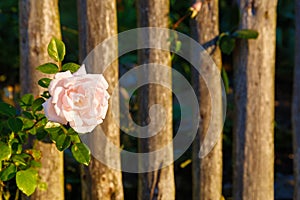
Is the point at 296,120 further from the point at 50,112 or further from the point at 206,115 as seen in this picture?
the point at 50,112

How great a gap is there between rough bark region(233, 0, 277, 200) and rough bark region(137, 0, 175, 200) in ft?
0.97

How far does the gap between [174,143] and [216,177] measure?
0.26 m

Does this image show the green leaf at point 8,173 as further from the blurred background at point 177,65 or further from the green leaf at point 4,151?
the blurred background at point 177,65

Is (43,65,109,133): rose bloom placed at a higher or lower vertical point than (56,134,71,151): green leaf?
higher

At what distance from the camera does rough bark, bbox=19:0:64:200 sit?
2145 mm

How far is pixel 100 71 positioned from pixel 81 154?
18.1 inches

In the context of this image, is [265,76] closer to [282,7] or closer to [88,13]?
[88,13]

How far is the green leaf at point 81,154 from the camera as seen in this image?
1.85m

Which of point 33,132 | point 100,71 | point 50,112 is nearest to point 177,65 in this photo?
point 100,71

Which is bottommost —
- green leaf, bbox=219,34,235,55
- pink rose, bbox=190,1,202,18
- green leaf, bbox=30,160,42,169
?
green leaf, bbox=30,160,42,169

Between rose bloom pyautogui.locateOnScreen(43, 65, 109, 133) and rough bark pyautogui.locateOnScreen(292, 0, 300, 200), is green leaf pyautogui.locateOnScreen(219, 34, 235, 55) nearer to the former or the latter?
rough bark pyautogui.locateOnScreen(292, 0, 300, 200)

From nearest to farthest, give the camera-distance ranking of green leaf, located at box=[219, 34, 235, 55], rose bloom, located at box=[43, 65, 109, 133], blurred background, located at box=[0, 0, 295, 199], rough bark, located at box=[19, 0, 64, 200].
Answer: rose bloom, located at box=[43, 65, 109, 133] < rough bark, located at box=[19, 0, 64, 200] < green leaf, located at box=[219, 34, 235, 55] < blurred background, located at box=[0, 0, 295, 199]

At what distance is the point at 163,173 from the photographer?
7.81 ft

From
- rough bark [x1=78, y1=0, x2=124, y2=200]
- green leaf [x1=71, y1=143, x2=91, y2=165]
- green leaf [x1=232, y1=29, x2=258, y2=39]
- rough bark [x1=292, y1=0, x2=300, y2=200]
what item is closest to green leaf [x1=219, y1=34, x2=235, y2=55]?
green leaf [x1=232, y1=29, x2=258, y2=39]
